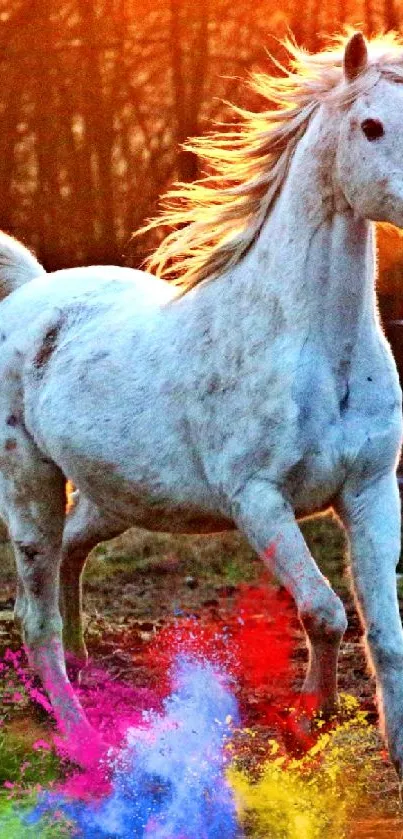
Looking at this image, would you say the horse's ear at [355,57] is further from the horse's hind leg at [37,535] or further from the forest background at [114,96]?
the forest background at [114,96]

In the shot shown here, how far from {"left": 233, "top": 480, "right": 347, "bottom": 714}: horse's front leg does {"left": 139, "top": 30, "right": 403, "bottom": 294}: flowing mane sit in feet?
3.01

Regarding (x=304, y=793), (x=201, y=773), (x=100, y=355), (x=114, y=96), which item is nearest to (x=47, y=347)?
(x=100, y=355)

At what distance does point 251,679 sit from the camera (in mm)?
6742

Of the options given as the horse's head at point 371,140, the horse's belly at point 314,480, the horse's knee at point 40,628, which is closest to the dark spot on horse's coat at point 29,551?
the horse's knee at point 40,628

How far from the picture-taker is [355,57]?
4559mm

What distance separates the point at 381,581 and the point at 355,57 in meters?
1.57

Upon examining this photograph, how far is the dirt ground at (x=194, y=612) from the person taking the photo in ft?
17.8

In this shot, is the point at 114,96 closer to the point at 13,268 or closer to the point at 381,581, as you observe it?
the point at 13,268

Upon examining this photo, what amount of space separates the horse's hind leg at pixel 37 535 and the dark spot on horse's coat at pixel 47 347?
288mm

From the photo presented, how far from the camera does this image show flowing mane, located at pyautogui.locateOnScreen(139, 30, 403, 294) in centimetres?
475

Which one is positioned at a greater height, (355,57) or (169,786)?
(355,57)

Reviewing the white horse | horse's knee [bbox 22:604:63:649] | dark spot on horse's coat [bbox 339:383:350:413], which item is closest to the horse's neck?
the white horse

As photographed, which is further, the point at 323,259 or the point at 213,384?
the point at 213,384

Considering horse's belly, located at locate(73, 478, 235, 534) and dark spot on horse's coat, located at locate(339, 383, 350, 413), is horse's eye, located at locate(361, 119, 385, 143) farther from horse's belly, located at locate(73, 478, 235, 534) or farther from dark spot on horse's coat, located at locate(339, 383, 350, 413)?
horse's belly, located at locate(73, 478, 235, 534)
